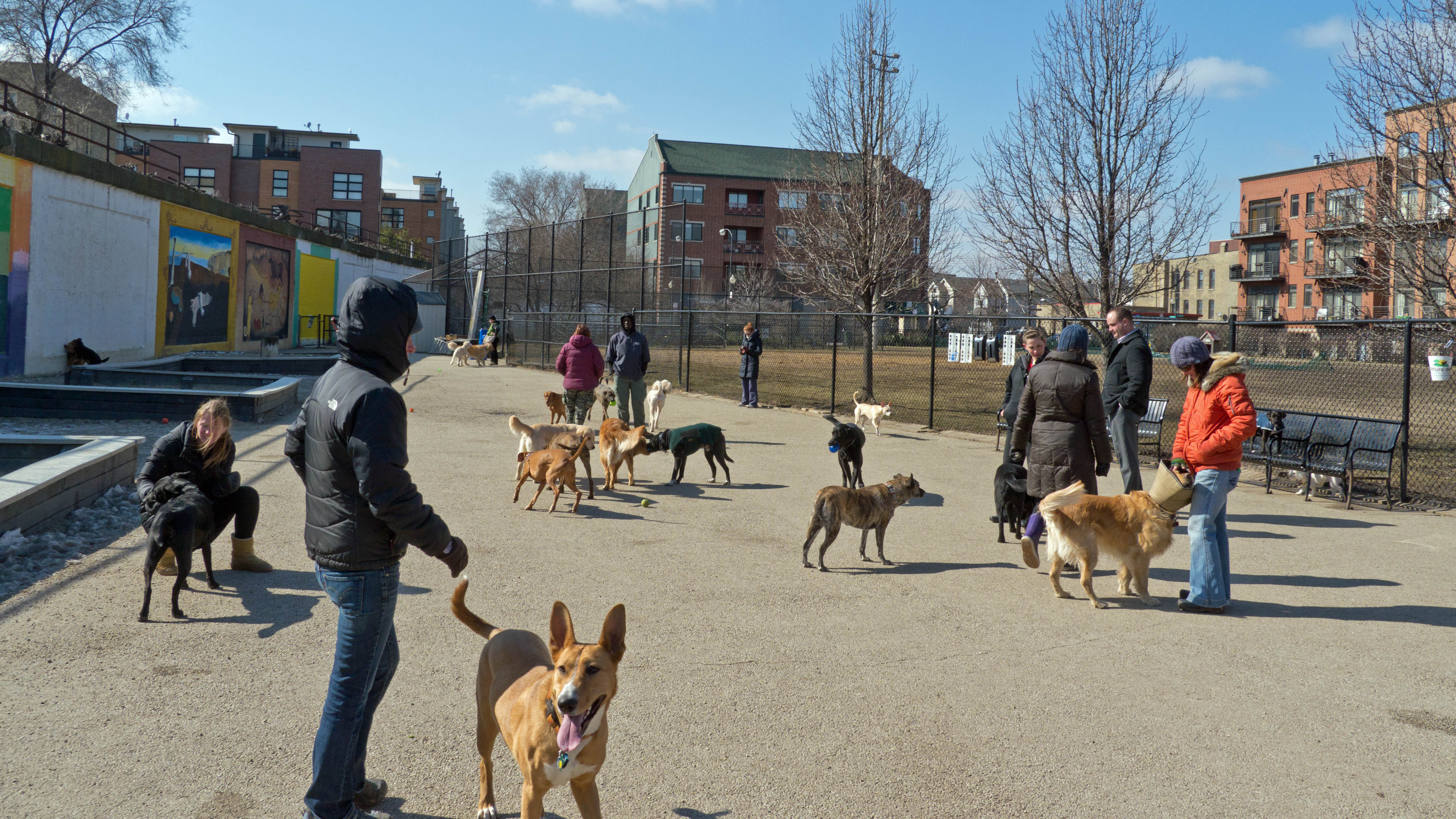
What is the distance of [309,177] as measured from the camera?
232 ft

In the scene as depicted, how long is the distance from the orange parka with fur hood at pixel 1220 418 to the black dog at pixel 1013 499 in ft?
5.95

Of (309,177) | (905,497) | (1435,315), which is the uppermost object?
(309,177)

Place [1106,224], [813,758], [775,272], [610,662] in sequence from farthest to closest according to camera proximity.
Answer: [775,272], [1106,224], [813,758], [610,662]

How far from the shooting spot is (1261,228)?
6981cm

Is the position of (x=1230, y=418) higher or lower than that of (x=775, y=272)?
lower

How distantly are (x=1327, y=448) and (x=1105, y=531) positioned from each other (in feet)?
20.6

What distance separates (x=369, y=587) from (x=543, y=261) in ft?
116

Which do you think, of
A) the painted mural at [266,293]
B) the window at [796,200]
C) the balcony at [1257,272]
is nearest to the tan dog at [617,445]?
the window at [796,200]

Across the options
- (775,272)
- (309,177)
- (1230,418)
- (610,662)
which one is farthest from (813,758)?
(309,177)

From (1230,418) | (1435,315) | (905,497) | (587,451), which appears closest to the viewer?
(1230,418)

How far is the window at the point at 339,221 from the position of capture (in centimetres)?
4747

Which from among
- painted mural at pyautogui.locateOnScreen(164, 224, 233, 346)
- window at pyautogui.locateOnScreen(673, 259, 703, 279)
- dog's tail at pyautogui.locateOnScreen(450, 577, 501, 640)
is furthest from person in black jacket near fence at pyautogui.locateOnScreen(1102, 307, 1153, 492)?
painted mural at pyautogui.locateOnScreen(164, 224, 233, 346)

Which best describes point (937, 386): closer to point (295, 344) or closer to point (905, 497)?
point (905, 497)

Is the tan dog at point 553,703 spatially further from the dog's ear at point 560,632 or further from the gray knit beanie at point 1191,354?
the gray knit beanie at point 1191,354
